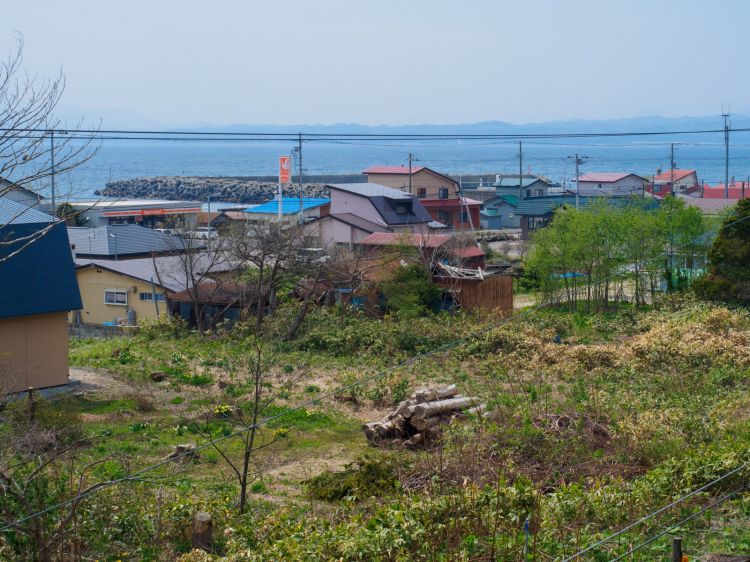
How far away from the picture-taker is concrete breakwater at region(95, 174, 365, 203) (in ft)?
255

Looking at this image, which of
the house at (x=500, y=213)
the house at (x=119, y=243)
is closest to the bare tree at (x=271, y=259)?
the house at (x=119, y=243)

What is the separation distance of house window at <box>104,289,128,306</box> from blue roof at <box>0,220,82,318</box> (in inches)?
383

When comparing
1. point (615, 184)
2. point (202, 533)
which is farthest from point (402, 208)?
point (202, 533)

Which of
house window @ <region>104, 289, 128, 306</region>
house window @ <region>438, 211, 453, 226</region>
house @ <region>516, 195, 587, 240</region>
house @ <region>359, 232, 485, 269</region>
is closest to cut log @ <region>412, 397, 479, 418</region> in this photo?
house @ <region>359, 232, 485, 269</region>

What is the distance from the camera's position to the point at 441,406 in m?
12.6

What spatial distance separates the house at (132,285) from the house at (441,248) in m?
4.87

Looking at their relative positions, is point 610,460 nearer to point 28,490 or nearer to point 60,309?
point 28,490

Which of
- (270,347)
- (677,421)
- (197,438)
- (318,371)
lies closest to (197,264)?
(270,347)

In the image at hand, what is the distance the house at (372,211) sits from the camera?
32656 millimetres

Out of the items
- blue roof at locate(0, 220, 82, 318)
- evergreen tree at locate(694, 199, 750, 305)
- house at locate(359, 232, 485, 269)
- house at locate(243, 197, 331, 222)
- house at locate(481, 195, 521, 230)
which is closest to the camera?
blue roof at locate(0, 220, 82, 318)

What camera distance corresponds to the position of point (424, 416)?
1218cm

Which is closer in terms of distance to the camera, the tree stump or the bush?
the tree stump

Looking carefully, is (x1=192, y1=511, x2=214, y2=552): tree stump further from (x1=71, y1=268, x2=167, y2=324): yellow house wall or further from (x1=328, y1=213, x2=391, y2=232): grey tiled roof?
(x1=328, y1=213, x2=391, y2=232): grey tiled roof

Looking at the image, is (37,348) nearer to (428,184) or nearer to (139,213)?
(139,213)
